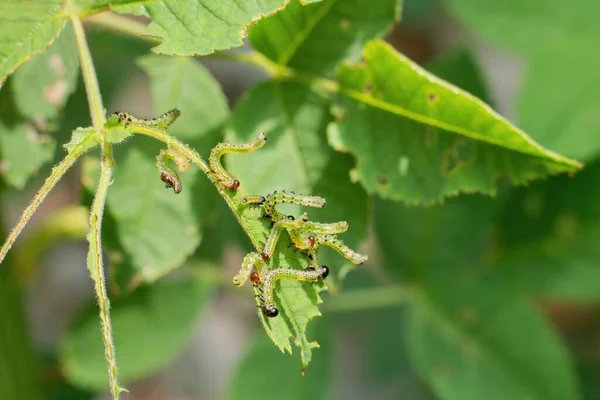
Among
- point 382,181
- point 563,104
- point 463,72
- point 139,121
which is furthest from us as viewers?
point 563,104

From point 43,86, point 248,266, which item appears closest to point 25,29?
point 43,86

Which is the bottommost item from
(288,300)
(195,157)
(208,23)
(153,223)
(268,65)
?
(288,300)

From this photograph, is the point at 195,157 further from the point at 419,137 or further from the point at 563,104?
the point at 563,104

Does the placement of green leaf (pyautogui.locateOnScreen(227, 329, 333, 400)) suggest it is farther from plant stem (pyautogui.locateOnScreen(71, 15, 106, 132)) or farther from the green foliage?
plant stem (pyautogui.locateOnScreen(71, 15, 106, 132))

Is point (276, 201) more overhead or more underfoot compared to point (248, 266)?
more overhead

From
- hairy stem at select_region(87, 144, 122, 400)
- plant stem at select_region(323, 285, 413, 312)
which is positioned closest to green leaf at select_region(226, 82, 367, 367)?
hairy stem at select_region(87, 144, 122, 400)

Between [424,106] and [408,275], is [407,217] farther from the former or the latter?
[424,106]
